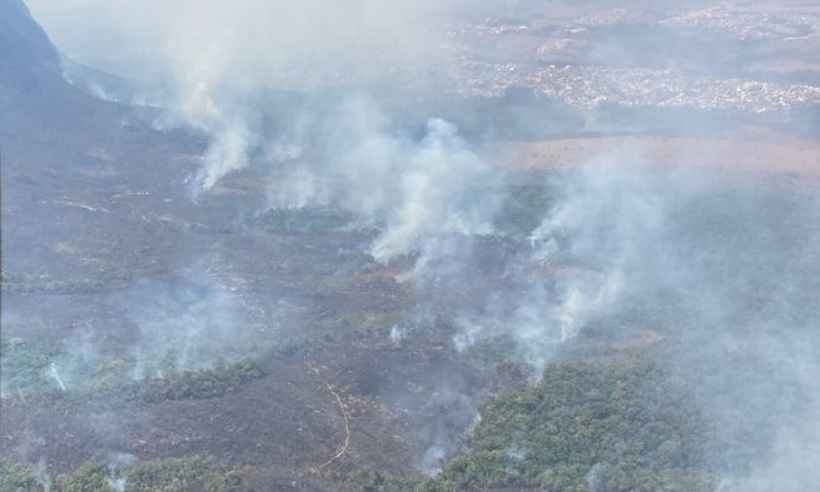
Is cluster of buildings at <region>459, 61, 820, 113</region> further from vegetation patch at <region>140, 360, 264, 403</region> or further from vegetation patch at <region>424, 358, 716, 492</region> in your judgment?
vegetation patch at <region>140, 360, 264, 403</region>

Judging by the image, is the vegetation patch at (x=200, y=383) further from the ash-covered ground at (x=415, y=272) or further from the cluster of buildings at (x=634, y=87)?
the cluster of buildings at (x=634, y=87)

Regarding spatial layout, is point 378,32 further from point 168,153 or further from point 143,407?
point 143,407

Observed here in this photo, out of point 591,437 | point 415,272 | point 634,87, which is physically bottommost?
point 634,87

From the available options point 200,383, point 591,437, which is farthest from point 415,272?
point 591,437

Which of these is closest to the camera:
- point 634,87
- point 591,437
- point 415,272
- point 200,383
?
point 591,437

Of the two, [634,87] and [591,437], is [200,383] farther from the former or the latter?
[634,87]

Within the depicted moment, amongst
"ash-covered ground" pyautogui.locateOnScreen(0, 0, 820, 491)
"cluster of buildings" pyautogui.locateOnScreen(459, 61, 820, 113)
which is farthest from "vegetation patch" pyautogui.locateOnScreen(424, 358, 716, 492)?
"cluster of buildings" pyautogui.locateOnScreen(459, 61, 820, 113)

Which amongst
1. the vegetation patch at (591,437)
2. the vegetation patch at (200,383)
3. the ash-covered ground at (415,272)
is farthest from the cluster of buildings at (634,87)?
the vegetation patch at (200,383)

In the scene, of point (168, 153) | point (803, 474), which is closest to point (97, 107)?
point (168, 153)

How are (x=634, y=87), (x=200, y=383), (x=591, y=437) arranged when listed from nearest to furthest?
(x=591, y=437)
(x=200, y=383)
(x=634, y=87)
